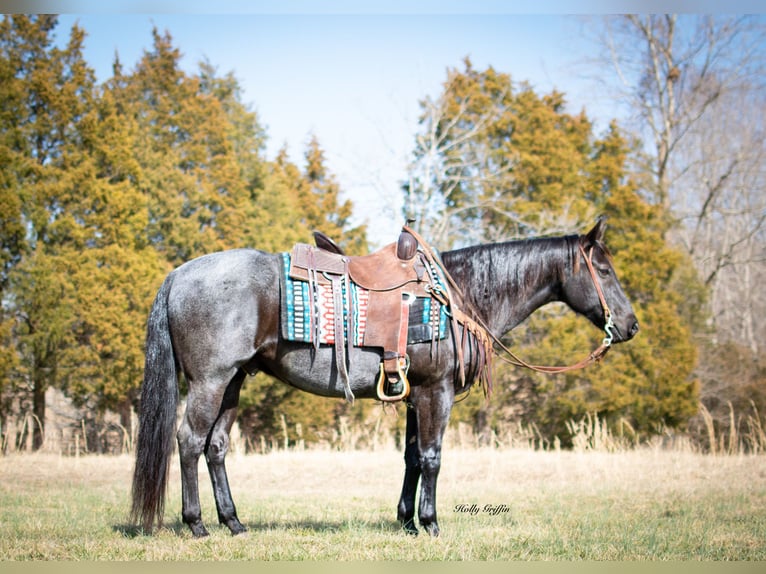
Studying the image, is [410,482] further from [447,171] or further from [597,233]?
[447,171]

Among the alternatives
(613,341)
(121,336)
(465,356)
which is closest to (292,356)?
(465,356)

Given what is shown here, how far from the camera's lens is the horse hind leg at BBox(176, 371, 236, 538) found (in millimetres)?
Result: 4410

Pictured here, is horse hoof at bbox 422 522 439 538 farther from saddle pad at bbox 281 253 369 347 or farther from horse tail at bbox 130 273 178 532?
horse tail at bbox 130 273 178 532

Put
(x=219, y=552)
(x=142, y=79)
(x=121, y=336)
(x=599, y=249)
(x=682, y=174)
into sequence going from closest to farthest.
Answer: (x=219, y=552)
(x=599, y=249)
(x=121, y=336)
(x=142, y=79)
(x=682, y=174)

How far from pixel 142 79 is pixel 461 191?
6.92 meters

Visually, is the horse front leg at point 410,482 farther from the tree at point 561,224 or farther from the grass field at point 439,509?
the tree at point 561,224

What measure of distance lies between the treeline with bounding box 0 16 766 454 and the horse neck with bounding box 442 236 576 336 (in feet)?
21.8

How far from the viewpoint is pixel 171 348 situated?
4566 mm

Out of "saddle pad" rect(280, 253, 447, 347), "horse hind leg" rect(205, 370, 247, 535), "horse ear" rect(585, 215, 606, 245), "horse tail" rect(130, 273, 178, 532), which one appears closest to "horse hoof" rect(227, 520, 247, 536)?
"horse hind leg" rect(205, 370, 247, 535)

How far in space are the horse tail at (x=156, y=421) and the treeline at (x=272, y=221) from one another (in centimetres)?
697

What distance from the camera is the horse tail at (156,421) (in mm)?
4426

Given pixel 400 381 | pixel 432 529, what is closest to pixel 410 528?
pixel 432 529

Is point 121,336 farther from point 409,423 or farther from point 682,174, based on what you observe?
point 682,174

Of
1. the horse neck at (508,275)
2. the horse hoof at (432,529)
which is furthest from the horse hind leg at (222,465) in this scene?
the horse neck at (508,275)
